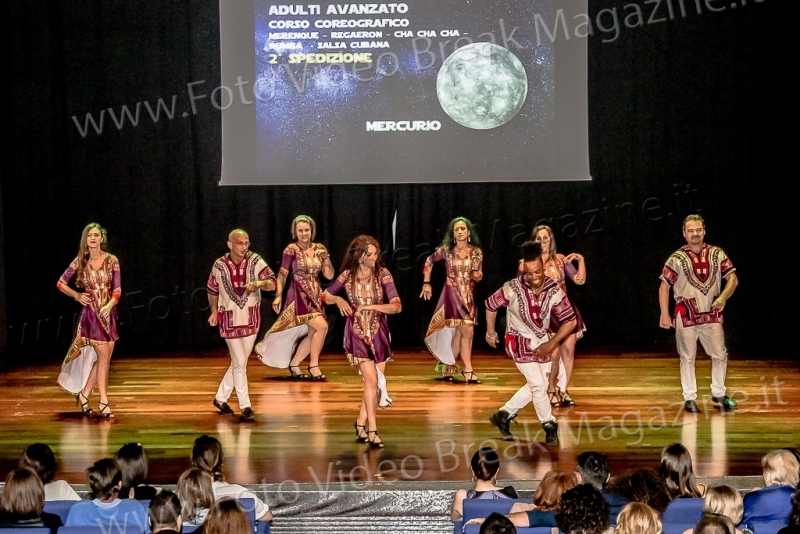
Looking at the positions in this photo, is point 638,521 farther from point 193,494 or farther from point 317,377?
point 317,377

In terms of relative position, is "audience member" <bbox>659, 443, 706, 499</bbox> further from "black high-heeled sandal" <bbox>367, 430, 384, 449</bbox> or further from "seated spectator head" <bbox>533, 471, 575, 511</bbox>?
"black high-heeled sandal" <bbox>367, 430, 384, 449</bbox>

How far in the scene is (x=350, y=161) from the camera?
10992 millimetres

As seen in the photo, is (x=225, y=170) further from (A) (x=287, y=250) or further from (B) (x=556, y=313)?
(B) (x=556, y=313)

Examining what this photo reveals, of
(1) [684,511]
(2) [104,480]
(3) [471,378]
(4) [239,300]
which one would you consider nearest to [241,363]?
(4) [239,300]

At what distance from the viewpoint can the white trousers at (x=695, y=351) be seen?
26.5ft

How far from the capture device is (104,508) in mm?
4508

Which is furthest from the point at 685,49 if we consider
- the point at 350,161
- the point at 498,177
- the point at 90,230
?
the point at 90,230

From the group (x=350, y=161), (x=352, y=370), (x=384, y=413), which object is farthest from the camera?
(x=350, y=161)

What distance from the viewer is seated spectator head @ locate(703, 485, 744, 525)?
4.22 metres

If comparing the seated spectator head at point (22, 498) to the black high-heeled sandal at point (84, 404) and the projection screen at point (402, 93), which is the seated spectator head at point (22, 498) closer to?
Answer: the black high-heeled sandal at point (84, 404)

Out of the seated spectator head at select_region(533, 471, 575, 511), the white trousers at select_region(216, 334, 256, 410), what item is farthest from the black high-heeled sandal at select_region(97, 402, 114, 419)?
the seated spectator head at select_region(533, 471, 575, 511)

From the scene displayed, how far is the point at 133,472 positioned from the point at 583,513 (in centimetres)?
212

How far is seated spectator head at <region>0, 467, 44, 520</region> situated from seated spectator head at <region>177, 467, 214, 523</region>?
22.7 inches

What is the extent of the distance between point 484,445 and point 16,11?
7.35 metres
